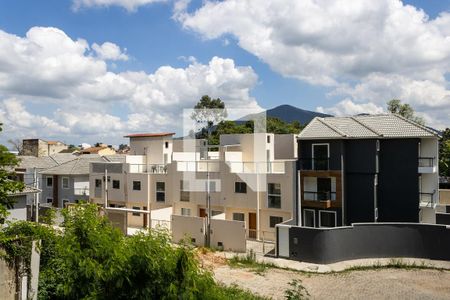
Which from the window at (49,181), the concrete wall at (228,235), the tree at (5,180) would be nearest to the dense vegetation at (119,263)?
the tree at (5,180)

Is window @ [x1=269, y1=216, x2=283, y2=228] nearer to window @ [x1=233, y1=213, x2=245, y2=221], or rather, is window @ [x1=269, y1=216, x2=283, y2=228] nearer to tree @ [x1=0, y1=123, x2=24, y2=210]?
window @ [x1=233, y1=213, x2=245, y2=221]

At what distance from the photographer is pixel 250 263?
2088 cm

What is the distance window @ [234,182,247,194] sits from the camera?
26675 mm

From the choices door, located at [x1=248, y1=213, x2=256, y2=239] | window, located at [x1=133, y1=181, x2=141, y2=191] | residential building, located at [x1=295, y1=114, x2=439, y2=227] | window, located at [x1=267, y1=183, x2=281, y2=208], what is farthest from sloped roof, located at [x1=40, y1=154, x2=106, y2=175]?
residential building, located at [x1=295, y1=114, x2=439, y2=227]

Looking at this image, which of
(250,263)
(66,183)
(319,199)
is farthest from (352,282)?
(66,183)

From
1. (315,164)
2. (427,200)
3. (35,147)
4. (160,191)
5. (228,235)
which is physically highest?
(35,147)

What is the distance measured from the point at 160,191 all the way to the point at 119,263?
23237 millimetres

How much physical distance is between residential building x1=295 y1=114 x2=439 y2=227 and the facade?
1.75 m

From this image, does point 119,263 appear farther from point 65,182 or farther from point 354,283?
point 65,182

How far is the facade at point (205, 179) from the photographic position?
26.1 meters

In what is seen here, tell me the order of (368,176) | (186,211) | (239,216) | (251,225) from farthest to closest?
(186,211)
(239,216)
(251,225)
(368,176)

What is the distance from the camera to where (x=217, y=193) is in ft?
91.7

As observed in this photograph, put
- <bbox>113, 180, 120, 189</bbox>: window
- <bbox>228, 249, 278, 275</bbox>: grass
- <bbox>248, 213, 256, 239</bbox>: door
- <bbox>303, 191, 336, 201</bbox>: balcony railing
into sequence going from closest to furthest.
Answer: <bbox>228, 249, 278, 275</bbox>: grass, <bbox>303, 191, 336, 201</bbox>: balcony railing, <bbox>248, 213, 256, 239</bbox>: door, <bbox>113, 180, 120, 189</bbox>: window

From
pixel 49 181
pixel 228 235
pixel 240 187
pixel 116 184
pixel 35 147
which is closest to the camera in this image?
pixel 228 235
